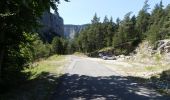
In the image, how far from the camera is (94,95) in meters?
16.3

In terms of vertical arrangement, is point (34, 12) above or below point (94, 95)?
above

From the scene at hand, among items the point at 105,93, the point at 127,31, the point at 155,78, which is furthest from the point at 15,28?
the point at 127,31

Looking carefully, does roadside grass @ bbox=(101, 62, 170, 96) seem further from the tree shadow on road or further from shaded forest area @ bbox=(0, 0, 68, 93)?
shaded forest area @ bbox=(0, 0, 68, 93)

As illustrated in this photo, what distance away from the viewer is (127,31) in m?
109

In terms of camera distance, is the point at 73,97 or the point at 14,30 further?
the point at 14,30

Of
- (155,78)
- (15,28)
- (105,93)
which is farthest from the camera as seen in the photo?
(155,78)

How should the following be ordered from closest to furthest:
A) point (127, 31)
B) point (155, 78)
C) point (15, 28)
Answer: point (15, 28) < point (155, 78) < point (127, 31)

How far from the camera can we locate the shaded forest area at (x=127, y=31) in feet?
311

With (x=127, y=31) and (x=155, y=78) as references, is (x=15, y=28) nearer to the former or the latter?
(x=155, y=78)

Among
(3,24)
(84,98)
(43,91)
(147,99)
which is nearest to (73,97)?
(84,98)

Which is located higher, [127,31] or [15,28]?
[127,31]

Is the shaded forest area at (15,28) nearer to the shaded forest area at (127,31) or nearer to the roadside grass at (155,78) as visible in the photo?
the roadside grass at (155,78)

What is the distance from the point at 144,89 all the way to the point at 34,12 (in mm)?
8279

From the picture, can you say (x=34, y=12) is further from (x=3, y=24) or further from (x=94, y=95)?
(x=94, y=95)
